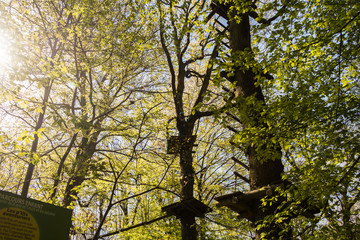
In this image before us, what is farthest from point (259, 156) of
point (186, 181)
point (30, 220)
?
point (30, 220)

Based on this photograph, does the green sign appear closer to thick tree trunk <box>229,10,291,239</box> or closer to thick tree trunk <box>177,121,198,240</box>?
thick tree trunk <box>229,10,291,239</box>

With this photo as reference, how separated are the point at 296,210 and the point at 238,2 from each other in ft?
14.9

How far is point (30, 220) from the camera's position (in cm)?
312

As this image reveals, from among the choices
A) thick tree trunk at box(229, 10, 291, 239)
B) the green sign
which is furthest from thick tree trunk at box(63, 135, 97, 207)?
thick tree trunk at box(229, 10, 291, 239)

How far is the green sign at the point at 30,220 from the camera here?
290 centimetres

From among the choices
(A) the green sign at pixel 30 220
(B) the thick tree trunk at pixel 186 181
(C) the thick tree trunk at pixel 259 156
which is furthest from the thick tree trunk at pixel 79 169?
(C) the thick tree trunk at pixel 259 156

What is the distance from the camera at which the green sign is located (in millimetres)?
2904

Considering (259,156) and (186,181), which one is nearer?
(259,156)

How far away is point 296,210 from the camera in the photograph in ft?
14.4

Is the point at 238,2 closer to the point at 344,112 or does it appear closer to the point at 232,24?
the point at 232,24

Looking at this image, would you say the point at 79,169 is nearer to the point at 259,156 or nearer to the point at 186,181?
the point at 186,181

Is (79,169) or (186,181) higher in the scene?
(186,181)

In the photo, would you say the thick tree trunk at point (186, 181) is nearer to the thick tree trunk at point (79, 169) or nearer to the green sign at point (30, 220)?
the thick tree trunk at point (79, 169)

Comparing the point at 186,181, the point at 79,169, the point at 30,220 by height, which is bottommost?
the point at 30,220
